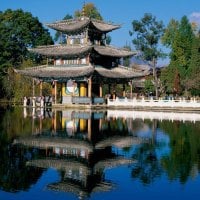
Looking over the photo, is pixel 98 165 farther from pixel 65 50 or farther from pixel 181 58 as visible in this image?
pixel 181 58

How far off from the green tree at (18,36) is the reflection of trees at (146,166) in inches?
2603

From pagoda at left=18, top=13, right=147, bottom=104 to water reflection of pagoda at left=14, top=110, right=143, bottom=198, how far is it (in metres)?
24.7

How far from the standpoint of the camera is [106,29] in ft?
188

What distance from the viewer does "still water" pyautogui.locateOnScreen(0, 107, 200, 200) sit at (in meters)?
11.4

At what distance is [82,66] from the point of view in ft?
176

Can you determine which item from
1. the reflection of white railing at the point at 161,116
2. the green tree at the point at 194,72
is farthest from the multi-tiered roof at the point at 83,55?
the green tree at the point at 194,72

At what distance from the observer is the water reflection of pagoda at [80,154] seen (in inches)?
474

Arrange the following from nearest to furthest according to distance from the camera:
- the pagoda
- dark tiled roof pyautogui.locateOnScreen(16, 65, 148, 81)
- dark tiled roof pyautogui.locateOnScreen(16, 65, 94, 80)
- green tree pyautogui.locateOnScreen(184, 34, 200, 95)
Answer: dark tiled roof pyautogui.locateOnScreen(16, 65, 94, 80) < dark tiled roof pyautogui.locateOnScreen(16, 65, 148, 81) < the pagoda < green tree pyautogui.locateOnScreen(184, 34, 200, 95)

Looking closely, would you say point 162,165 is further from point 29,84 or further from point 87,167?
point 29,84

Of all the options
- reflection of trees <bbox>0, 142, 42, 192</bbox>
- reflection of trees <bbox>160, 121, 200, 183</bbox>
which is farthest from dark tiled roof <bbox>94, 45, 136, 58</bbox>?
reflection of trees <bbox>0, 142, 42, 192</bbox>

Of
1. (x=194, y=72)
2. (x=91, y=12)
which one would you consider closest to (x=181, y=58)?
(x=194, y=72)

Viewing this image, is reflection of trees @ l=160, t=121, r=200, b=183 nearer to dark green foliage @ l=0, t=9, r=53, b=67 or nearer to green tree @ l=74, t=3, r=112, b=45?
green tree @ l=74, t=3, r=112, b=45

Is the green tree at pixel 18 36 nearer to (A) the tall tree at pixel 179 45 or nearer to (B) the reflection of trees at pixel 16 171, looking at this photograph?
(A) the tall tree at pixel 179 45

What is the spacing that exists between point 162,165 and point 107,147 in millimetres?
4442
